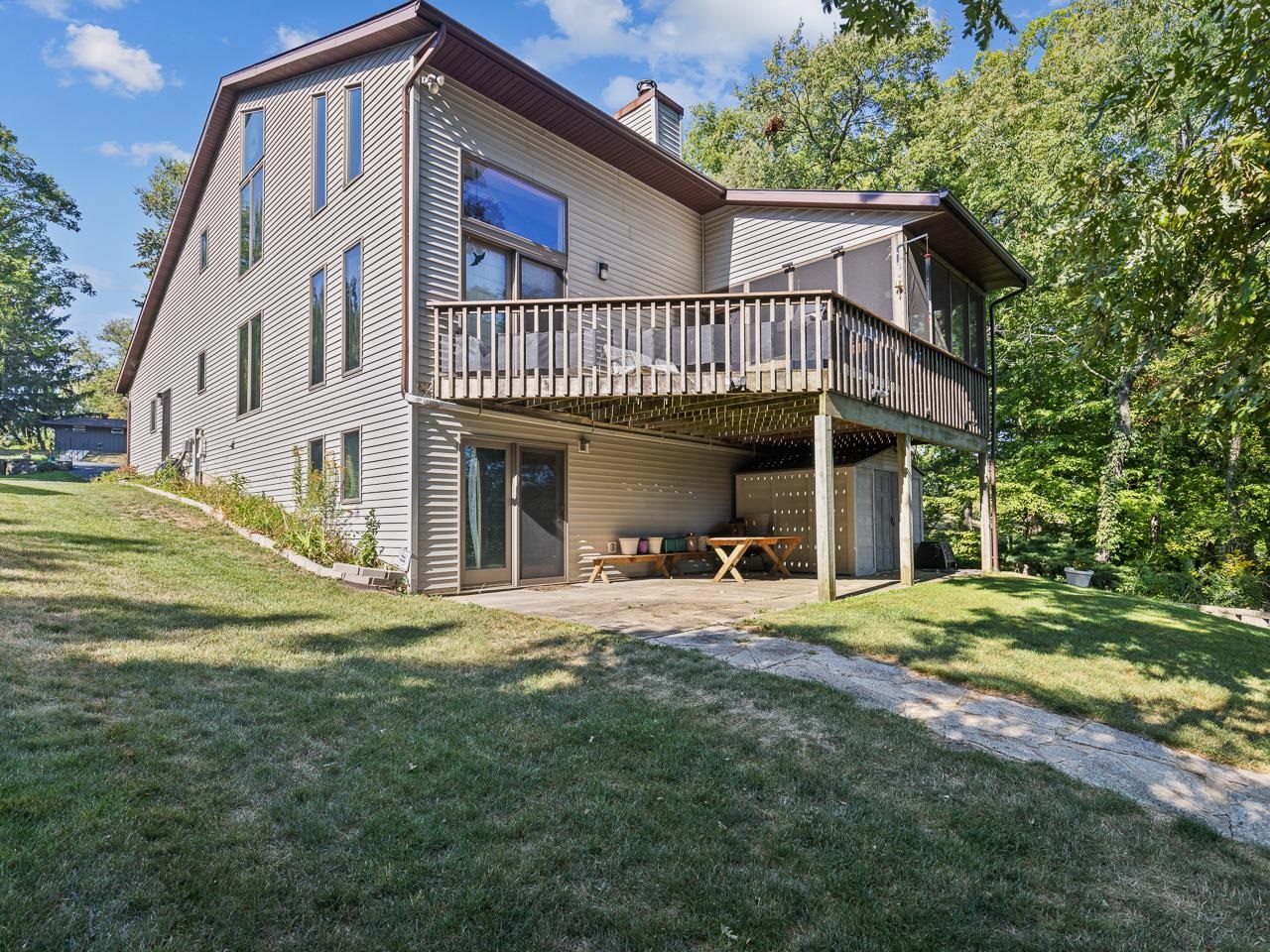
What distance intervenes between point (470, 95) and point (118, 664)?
801 cm

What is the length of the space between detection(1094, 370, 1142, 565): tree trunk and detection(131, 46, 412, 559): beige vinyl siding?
50.0ft

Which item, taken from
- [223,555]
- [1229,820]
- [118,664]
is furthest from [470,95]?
[1229,820]

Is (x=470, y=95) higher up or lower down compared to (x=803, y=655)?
higher up

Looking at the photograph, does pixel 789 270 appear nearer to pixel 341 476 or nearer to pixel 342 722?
pixel 341 476

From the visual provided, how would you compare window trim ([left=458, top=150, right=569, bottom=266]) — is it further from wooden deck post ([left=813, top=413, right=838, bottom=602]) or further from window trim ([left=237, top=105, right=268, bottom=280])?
window trim ([left=237, top=105, right=268, bottom=280])

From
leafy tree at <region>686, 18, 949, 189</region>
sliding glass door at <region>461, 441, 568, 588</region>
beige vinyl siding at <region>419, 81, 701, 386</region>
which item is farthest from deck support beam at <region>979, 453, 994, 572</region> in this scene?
leafy tree at <region>686, 18, 949, 189</region>

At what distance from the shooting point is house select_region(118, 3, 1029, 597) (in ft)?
26.9

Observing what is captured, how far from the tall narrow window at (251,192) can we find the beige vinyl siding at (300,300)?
0.27m

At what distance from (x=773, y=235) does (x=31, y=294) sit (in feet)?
110

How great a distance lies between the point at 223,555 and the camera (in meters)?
8.59

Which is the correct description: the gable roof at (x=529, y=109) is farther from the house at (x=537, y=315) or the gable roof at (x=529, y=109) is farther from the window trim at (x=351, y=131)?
the window trim at (x=351, y=131)

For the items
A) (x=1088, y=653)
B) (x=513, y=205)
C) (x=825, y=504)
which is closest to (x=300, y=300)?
(x=513, y=205)

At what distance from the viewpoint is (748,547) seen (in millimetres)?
11094

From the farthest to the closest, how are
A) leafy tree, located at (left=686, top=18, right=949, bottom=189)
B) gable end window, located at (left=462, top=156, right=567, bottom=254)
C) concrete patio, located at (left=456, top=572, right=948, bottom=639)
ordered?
leafy tree, located at (left=686, top=18, right=949, bottom=189)
gable end window, located at (left=462, top=156, right=567, bottom=254)
concrete patio, located at (left=456, top=572, right=948, bottom=639)
